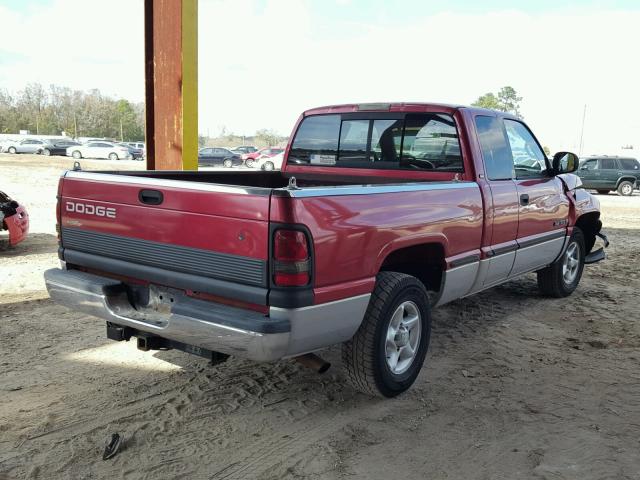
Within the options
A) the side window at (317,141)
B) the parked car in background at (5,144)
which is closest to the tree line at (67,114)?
the parked car in background at (5,144)

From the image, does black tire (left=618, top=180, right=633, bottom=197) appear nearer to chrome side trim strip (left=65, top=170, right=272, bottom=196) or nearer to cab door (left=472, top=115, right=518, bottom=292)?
cab door (left=472, top=115, right=518, bottom=292)

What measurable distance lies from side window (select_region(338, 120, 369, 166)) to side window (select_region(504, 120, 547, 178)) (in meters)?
1.27

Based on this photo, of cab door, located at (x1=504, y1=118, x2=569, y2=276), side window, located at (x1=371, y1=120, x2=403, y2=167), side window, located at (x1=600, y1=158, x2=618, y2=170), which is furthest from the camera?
side window, located at (x1=600, y1=158, x2=618, y2=170)

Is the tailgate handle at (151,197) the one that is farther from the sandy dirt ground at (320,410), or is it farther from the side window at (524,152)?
the side window at (524,152)

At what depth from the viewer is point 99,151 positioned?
4222cm

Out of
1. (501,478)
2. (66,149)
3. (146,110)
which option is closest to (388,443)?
(501,478)

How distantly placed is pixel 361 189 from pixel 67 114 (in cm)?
8921

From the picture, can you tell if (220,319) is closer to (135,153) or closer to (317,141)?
(317,141)

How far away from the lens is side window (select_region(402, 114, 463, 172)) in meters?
4.65

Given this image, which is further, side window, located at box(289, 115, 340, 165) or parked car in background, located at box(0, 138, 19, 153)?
parked car in background, located at box(0, 138, 19, 153)

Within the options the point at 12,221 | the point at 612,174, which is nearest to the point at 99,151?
the point at 612,174

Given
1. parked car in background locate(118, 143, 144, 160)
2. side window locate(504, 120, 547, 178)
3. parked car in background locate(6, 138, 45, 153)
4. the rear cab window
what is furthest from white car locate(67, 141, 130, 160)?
side window locate(504, 120, 547, 178)

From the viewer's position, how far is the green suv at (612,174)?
24.0 metres

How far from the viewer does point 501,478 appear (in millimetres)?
2979
